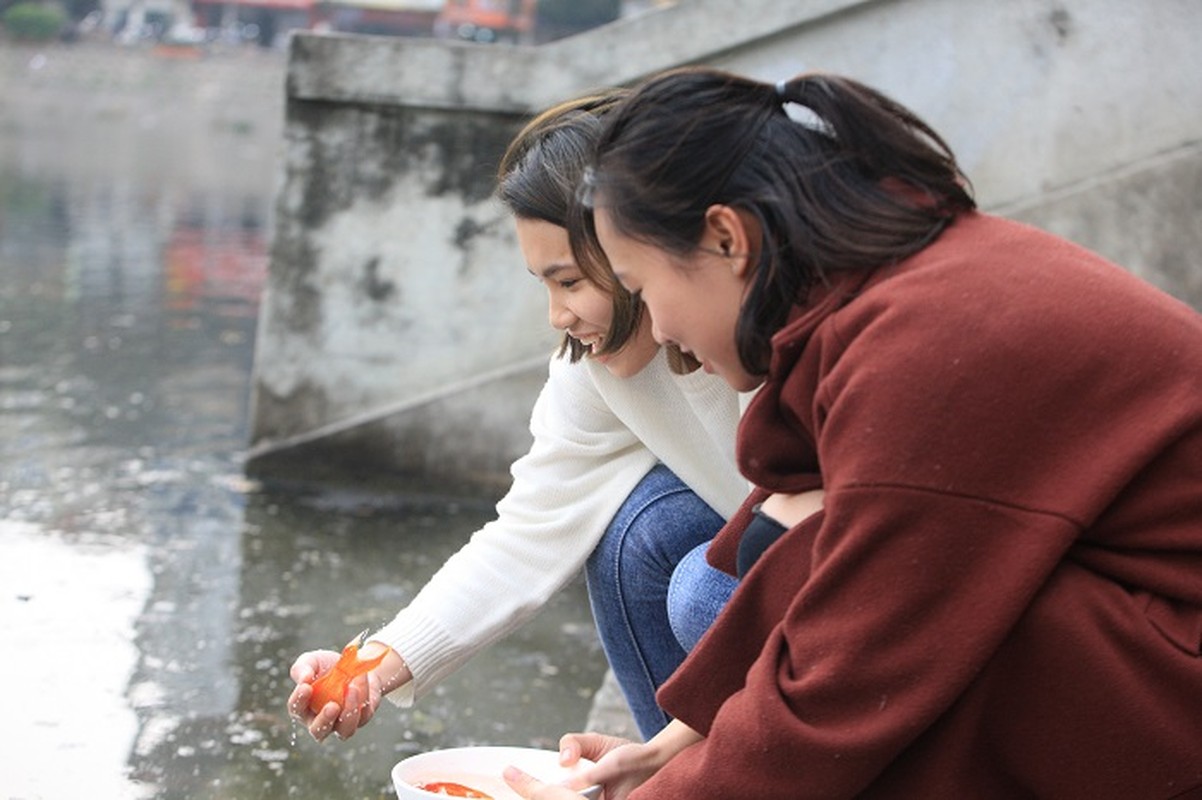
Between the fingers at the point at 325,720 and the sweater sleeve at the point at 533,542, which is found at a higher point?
the sweater sleeve at the point at 533,542

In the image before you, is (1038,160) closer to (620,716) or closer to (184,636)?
(620,716)

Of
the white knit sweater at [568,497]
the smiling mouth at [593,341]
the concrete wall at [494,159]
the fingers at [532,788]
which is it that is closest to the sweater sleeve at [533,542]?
the white knit sweater at [568,497]

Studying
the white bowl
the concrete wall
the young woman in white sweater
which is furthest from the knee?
the concrete wall

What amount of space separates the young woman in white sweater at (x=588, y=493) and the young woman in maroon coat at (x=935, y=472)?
0.65 m

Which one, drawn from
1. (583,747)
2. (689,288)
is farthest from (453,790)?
(689,288)

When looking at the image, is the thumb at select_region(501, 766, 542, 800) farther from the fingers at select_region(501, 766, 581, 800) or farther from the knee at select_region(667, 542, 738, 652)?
the knee at select_region(667, 542, 738, 652)

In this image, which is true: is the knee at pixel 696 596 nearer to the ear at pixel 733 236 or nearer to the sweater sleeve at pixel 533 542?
the sweater sleeve at pixel 533 542

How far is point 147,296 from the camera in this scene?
9188 mm

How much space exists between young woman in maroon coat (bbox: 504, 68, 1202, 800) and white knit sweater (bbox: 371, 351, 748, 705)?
0.76 m

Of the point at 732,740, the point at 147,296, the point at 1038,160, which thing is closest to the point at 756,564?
the point at 732,740

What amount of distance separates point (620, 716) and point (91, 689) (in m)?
1.06

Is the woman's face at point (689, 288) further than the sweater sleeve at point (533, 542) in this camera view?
No

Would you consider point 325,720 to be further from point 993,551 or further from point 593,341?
point 993,551

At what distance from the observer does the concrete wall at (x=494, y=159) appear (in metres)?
4.62
